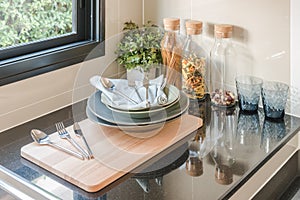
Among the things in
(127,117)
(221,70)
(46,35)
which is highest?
(46,35)

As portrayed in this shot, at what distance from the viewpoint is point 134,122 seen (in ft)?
4.70

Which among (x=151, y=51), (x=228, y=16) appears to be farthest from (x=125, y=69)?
(x=228, y=16)

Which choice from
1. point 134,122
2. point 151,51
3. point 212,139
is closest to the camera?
point 134,122

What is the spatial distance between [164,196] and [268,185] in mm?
457

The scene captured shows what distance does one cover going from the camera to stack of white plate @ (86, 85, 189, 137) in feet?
4.72

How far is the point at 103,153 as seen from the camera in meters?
1.37

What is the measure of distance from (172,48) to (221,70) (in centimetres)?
22

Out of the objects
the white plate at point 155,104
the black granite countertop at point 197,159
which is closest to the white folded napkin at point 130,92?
the white plate at point 155,104

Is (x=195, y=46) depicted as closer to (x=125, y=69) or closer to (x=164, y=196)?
(x=125, y=69)

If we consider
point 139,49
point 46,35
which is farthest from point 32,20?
point 139,49

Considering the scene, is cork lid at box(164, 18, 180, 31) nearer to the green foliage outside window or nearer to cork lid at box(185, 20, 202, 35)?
cork lid at box(185, 20, 202, 35)

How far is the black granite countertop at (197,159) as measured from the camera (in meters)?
1.26

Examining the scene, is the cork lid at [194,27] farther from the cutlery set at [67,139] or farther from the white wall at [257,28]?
the cutlery set at [67,139]

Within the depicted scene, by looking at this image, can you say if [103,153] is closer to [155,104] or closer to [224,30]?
[155,104]
